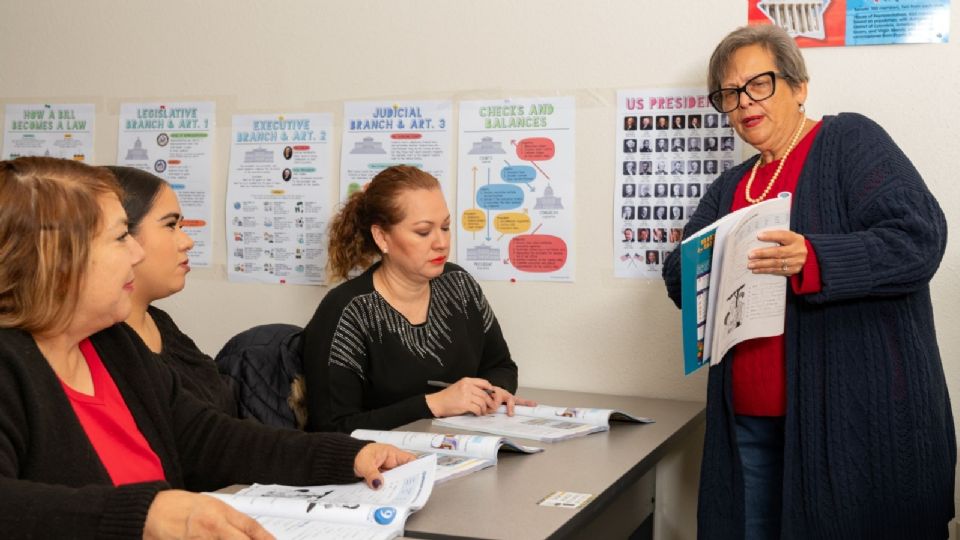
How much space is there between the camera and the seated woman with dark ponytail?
234 centimetres

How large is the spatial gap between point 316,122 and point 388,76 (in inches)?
10.7

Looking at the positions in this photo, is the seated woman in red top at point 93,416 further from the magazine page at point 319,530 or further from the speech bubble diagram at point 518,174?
the speech bubble diagram at point 518,174

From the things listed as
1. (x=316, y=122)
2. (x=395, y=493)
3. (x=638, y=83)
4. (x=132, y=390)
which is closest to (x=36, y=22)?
(x=316, y=122)

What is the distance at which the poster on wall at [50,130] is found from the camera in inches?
134

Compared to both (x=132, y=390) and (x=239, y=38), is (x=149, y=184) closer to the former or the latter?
(x=132, y=390)

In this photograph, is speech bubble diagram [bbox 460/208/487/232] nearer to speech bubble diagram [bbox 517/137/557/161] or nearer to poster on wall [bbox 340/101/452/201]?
poster on wall [bbox 340/101/452/201]

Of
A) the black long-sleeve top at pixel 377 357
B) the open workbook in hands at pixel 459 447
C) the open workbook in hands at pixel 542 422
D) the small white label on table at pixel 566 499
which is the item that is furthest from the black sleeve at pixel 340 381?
the small white label on table at pixel 566 499

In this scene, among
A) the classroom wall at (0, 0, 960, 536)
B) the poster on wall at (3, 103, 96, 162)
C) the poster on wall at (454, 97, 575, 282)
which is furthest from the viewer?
the poster on wall at (3, 103, 96, 162)

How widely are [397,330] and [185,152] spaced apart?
1.20 metres

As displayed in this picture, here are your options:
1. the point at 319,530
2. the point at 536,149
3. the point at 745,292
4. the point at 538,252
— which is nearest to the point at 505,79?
the point at 536,149

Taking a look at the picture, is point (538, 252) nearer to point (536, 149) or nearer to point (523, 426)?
point (536, 149)

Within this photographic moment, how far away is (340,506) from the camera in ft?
4.67

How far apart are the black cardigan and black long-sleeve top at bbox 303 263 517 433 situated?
0.65 meters

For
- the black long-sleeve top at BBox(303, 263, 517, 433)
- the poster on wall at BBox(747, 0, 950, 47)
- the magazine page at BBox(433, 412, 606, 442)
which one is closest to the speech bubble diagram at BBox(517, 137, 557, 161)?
the black long-sleeve top at BBox(303, 263, 517, 433)
